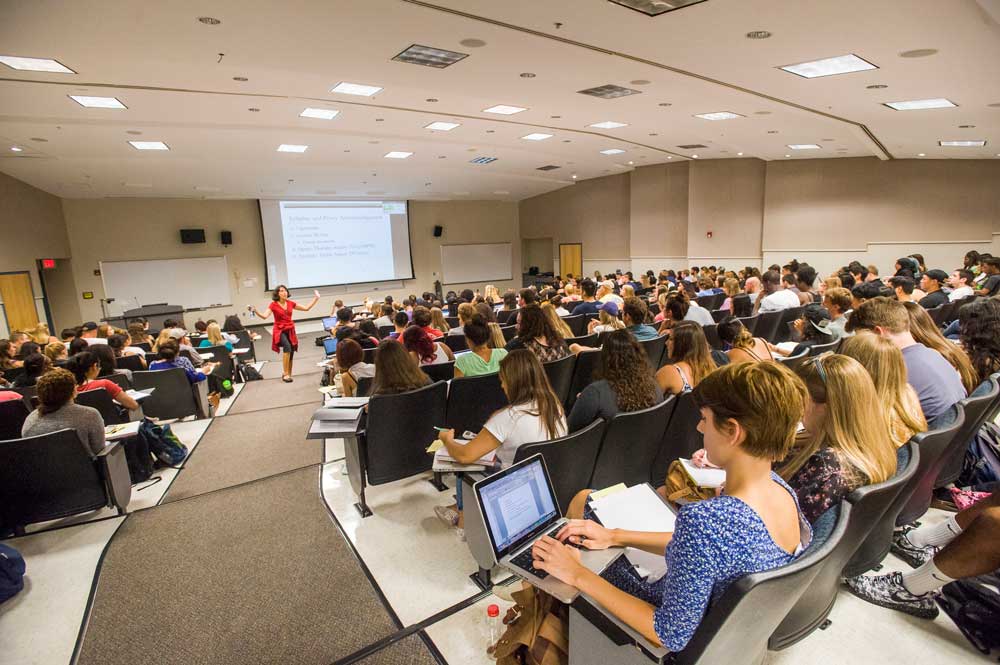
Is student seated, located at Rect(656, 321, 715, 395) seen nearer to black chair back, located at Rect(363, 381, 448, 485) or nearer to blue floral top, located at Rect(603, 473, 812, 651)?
black chair back, located at Rect(363, 381, 448, 485)

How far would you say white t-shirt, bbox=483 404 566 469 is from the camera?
94.7 inches

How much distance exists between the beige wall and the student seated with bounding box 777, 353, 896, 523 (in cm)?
1547

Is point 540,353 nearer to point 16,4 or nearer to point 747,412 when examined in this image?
point 747,412

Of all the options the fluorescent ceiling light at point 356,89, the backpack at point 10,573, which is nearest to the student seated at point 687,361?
the backpack at point 10,573

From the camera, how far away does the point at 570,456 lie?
2.33 m

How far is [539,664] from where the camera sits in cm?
172

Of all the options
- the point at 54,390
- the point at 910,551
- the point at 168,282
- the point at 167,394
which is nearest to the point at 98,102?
the point at 167,394

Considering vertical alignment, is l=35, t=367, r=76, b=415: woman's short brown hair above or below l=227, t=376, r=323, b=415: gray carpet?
above

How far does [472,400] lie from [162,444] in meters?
2.94

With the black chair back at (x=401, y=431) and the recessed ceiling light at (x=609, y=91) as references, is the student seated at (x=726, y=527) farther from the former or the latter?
the recessed ceiling light at (x=609, y=91)

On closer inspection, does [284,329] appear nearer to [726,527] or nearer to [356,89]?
[356,89]

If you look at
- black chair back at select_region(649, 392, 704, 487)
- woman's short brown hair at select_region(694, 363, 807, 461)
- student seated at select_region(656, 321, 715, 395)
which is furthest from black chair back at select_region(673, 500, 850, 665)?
student seated at select_region(656, 321, 715, 395)

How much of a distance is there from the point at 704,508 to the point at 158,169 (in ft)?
37.9

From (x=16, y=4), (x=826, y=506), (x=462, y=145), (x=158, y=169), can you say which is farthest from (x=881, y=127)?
(x=158, y=169)
